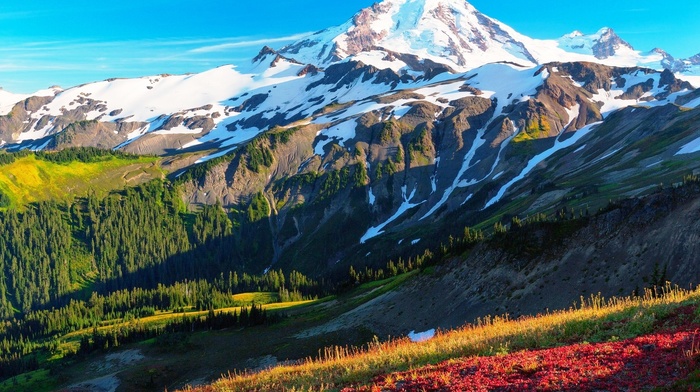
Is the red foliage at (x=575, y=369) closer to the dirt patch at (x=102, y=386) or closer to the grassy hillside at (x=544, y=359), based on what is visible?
the grassy hillside at (x=544, y=359)

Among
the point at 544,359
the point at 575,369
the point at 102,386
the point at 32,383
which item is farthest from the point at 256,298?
the point at 575,369

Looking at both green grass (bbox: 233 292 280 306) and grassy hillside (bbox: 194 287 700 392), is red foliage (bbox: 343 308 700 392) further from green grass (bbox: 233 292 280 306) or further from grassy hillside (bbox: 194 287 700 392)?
green grass (bbox: 233 292 280 306)

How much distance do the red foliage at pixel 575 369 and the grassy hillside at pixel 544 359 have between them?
0.03m

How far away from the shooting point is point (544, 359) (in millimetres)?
14492

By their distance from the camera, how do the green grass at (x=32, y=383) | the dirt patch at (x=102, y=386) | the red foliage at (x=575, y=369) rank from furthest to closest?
1. the green grass at (x=32, y=383)
2. the dirt patch at (x=102, y=386)
3. the red foliage at (x=575, y=369)

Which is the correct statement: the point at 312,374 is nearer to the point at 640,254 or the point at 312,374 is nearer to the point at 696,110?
the point at 640,254

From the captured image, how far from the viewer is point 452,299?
5912 cm

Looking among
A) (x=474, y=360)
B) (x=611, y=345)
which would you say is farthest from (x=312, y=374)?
(x=611, y=345)

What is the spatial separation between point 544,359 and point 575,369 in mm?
1401

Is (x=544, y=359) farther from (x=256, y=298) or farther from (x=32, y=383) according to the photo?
(x=256, y=298)

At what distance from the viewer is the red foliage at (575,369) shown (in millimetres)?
12078

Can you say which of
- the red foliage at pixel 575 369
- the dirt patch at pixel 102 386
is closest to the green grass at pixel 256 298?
the dirt patch at pixel 102 386

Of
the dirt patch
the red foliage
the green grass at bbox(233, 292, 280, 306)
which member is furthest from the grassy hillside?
the green grass at bbox(233, 292, 280, 306)

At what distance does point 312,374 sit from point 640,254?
4054 centimetres
